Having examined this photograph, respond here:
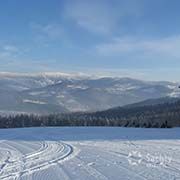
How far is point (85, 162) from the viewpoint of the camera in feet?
44.0

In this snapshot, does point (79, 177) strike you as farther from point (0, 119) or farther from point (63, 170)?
point (0, 119)

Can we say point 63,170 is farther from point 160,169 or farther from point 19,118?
point 19,118

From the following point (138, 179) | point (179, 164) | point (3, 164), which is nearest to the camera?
point (138, 179)

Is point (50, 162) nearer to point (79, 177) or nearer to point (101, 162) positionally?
point (101, 162)

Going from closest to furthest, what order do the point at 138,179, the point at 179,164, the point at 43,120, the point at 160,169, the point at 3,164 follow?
the point at 138,179
the point at 160,169
the point at 179,164
the point at 3,164
the point at 43,120

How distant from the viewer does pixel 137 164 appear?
12578mm

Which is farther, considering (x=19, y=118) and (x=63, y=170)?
(x=19, y=118)

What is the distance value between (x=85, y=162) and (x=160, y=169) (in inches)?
117

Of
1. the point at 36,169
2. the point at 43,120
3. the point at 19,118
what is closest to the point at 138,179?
the point at 36,169

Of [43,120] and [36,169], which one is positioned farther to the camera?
[43,120]

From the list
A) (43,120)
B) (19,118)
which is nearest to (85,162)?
(43,120)

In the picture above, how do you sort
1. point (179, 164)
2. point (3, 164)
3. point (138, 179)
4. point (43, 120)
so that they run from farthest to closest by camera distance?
point (43, 120), point (3, 164), point (179, 164), point (138, 179)

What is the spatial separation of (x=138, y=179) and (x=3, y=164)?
5.16 metres

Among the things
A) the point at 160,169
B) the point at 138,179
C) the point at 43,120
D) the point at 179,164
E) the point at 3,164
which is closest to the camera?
the point at 138,179
